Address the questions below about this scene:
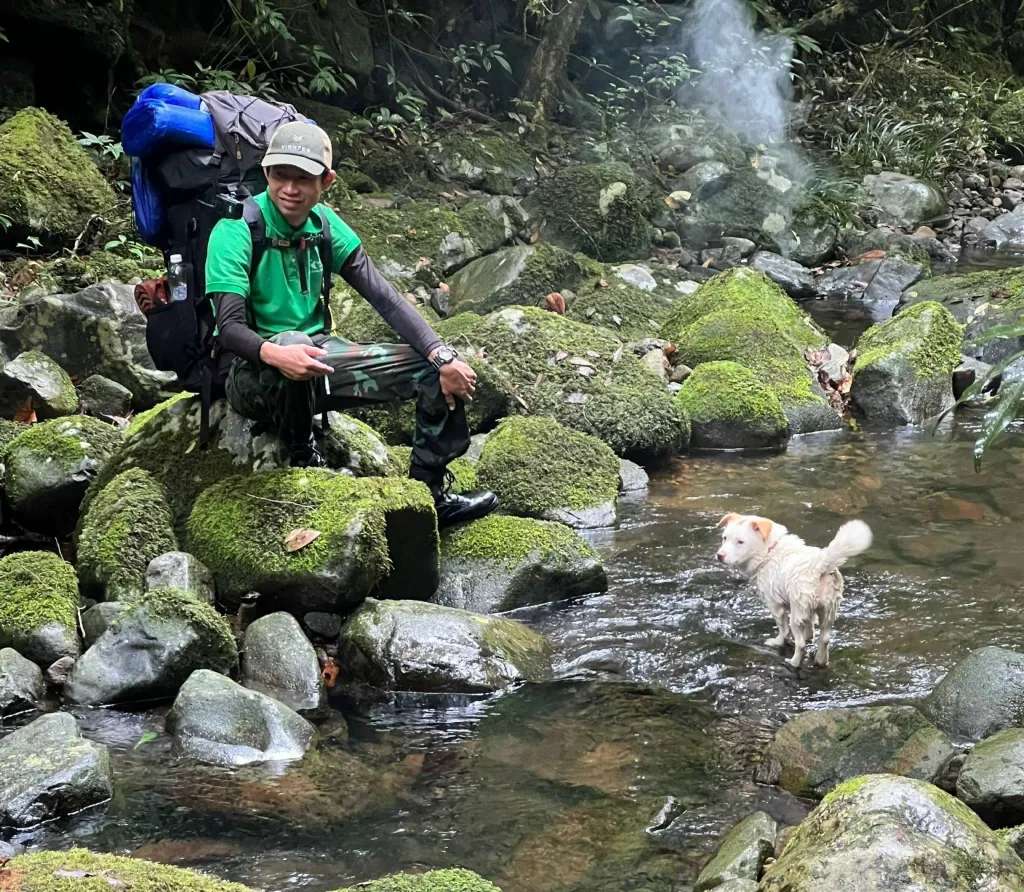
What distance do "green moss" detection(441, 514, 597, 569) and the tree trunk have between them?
11242mm

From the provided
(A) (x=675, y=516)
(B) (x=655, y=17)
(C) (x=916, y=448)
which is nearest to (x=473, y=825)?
(A) (x=675, y=516)

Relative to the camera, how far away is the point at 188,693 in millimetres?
4656

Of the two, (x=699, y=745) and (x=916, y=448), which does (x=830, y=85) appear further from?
(x=699, y=745)

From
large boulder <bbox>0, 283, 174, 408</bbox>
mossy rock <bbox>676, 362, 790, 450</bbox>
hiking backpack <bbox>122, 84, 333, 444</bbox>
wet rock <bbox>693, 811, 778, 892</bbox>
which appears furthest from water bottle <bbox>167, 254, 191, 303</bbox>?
mossy rock <bbox>676, 362, 790, 450</bbox>

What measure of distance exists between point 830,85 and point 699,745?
18.3m

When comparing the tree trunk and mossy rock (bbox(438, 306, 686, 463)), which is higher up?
the tree trunk

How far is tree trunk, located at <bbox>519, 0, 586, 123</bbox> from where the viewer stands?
650 inches

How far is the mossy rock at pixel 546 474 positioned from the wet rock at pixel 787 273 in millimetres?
7099

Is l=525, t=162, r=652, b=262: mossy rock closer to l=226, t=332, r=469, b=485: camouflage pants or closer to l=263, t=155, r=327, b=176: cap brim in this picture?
l=226, t=332, r=469, b=485: camouflage pants

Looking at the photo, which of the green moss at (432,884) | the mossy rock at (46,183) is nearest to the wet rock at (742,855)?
the green moss at (432,884)

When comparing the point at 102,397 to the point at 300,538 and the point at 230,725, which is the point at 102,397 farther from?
the point at 230,725

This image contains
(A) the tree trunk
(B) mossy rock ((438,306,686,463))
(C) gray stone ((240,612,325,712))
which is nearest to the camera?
(C) gray stone ((240,612,325,712))

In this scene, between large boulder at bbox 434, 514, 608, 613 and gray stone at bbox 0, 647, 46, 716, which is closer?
gray stone at bbox 0, 647, 46, 716

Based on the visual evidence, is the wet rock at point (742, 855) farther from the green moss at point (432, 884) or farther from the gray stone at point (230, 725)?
the gray stone at point (230, 725)
